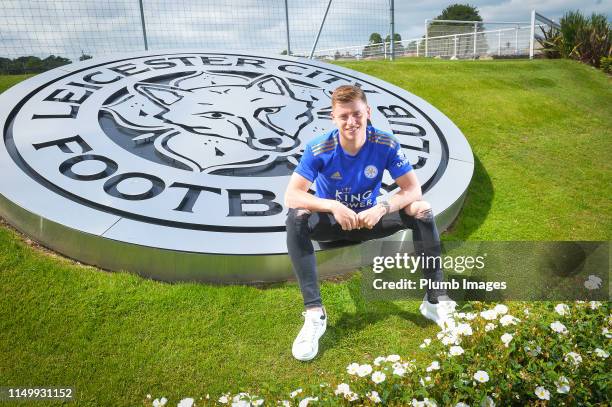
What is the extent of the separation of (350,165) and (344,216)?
29 cm

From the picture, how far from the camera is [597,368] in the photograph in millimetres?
2180

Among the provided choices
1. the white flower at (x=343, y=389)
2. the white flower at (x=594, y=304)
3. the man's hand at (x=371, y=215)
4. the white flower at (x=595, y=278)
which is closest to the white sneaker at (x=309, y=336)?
the white flower at (x=343, y=389)

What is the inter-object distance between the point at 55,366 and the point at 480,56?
59.5ft

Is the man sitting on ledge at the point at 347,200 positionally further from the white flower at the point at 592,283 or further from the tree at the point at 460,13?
the tree at the point at 460,13

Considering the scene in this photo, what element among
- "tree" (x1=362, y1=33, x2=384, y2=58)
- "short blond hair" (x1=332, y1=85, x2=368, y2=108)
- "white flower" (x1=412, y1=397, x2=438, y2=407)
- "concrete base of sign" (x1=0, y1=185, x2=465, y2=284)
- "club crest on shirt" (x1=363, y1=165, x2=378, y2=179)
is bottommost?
"white flower" (x1=412, y1=397, x2=438, y2=407)

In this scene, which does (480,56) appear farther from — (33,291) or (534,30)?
(33,291)

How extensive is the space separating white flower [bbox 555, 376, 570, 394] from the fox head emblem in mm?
2628

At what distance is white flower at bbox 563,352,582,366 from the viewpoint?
2.20 metres

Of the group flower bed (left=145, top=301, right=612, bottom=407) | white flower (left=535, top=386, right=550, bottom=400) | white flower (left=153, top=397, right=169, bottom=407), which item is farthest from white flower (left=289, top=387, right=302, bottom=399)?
white flower (left=535, top=386, right=550, bottom=400)

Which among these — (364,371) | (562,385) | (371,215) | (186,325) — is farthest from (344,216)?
(562,385)

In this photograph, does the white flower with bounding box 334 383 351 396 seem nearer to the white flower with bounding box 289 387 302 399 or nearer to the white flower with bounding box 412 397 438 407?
the white flower with bounding box 289 387 302 399

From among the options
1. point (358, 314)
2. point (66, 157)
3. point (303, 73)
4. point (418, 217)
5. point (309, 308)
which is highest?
point (303, 73)

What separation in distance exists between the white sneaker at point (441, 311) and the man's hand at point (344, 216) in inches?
29.6

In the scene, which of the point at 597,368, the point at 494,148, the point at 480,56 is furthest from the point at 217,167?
the point at 480,56
